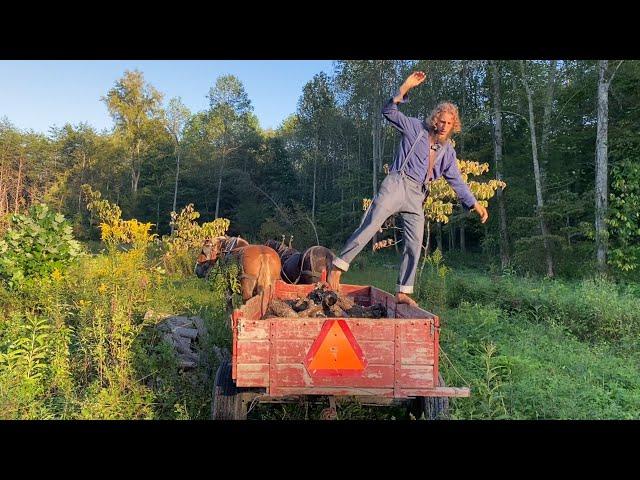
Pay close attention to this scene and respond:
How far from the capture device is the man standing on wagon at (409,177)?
3.95m

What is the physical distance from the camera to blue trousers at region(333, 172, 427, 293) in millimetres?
3949

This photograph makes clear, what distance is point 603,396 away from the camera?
495 centimetres

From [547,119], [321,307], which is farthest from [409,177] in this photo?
[547,119]

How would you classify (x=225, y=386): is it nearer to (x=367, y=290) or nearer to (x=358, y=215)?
(x=367, y=290)

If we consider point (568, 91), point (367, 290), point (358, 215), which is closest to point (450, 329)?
point (367, 290)

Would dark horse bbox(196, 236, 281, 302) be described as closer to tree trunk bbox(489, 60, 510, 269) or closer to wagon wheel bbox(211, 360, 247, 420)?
wagon wheel bbox(211, 360, 247, 420)

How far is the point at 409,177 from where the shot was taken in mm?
4043

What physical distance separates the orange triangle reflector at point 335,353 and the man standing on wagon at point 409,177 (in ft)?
2.57

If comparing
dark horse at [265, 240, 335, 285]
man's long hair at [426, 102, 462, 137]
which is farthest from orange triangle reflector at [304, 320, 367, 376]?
dark horse at [265, 240, 335, 285]

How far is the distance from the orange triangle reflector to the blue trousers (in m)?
0.76

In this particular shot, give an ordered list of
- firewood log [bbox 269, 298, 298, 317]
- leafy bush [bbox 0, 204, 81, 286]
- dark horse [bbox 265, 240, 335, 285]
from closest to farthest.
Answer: firewood log [bbox 269, 298, 298, 317] → leafy bush [bbox 0, 204, 81, 286] → dark horse [bbox 265, 240, 335, 285]

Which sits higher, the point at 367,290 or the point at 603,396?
the point at 367,290

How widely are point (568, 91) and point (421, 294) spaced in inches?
594

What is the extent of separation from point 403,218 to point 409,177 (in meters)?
0.39
